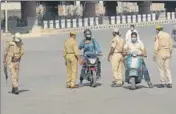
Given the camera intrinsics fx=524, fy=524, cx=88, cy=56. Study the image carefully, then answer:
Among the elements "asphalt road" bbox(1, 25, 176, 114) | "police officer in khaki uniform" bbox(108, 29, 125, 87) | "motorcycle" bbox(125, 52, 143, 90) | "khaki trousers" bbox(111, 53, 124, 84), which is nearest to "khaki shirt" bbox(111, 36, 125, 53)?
"police officer in khaki uniform" bbox(108, 29, 125, 87)

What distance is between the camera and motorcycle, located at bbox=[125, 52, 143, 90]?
44.7ft

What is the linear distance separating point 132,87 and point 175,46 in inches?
571

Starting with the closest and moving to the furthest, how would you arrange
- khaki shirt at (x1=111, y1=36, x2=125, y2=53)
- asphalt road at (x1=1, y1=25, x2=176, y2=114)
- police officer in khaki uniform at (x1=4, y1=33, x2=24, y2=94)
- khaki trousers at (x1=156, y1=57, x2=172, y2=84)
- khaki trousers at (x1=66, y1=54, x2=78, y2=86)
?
asphalt road at (x1=1, y1=25, x2=176, y2=114)
police officer in khaki uniform at (x1=4, y1=33, x2=24, y2=94)
khaki trousers at (x1=156, y1=57, x2=172, y2=84)
khaki trousers at (x1=66, y1=54, x2=78, y2=86)
khaki shirt at (x1=111, y1=36, x2=125, y2=53)

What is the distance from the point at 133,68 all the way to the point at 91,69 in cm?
138

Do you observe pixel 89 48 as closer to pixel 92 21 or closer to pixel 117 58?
pixel 117 58

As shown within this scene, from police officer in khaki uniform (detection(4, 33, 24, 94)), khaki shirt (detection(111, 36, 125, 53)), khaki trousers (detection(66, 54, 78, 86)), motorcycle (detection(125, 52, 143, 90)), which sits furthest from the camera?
khaki shirt (detection(111, 36, 125, 53))

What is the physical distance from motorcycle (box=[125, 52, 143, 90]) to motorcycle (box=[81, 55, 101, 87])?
3.28ft

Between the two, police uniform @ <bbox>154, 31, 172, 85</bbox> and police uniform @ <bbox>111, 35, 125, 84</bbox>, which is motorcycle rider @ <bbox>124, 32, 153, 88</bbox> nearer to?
police uniform @ <bbox>154, 31, 172, 85</bbox>

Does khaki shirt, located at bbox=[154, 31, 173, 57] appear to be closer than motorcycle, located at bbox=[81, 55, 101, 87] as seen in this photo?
Yes

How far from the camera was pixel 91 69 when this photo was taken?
14.5 metres

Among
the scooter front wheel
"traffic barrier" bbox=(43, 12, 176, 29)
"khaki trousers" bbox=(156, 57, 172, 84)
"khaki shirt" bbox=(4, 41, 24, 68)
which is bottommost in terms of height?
the scooter front wheel

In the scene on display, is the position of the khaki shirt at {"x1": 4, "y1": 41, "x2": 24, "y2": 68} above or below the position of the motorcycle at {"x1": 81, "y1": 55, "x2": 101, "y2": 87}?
above

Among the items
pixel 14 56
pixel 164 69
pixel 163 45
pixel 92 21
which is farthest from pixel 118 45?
pixel 92 21

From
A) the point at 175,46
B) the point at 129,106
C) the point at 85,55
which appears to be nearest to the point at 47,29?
the point at 175,46
